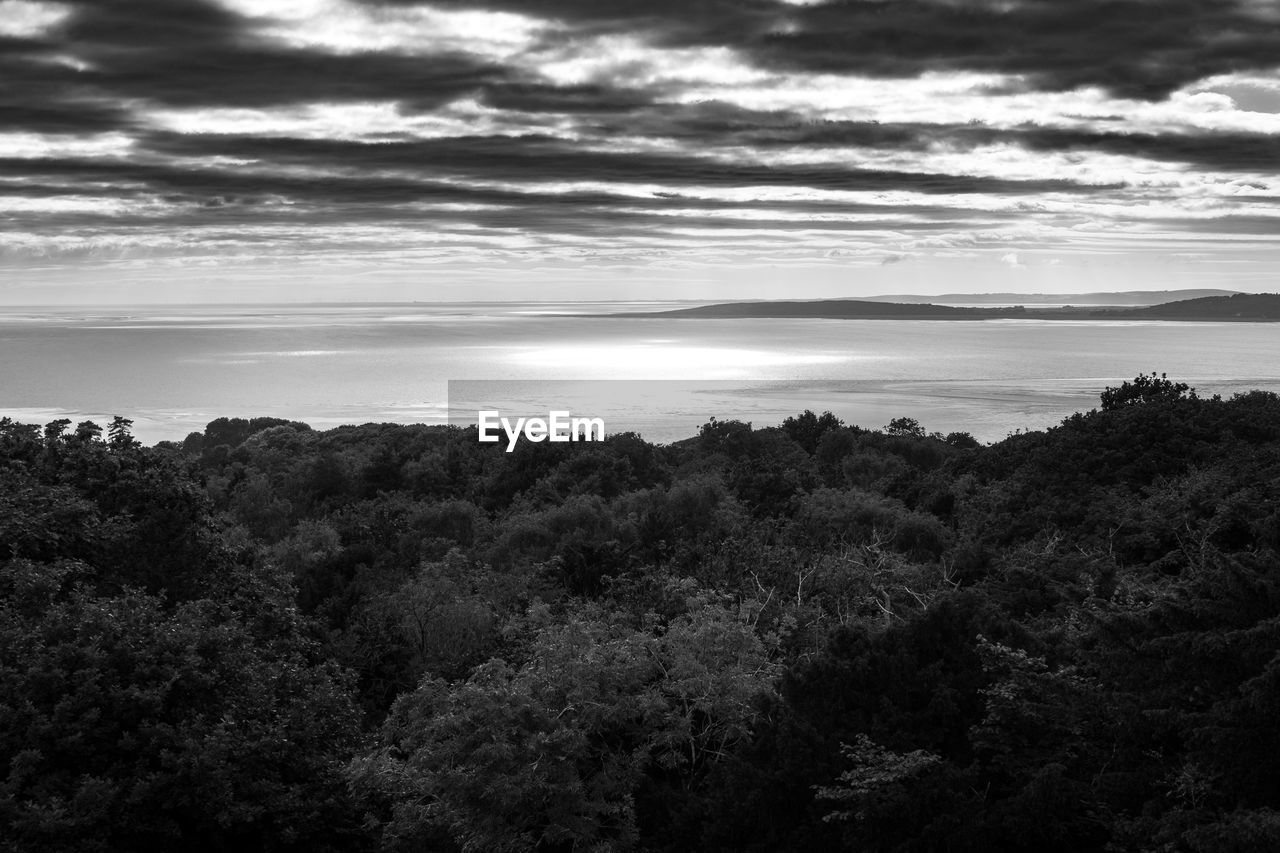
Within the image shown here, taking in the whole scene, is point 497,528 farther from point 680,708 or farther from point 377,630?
point 680,708

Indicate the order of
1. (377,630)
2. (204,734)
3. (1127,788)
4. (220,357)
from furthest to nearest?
(220,357) → (377,630) → (204,734) → (1127,788)

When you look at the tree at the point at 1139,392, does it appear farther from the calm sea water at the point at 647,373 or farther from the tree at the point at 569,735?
the tree at the point at 569,735

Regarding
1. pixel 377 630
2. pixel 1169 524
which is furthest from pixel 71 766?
pixel 1169 524
